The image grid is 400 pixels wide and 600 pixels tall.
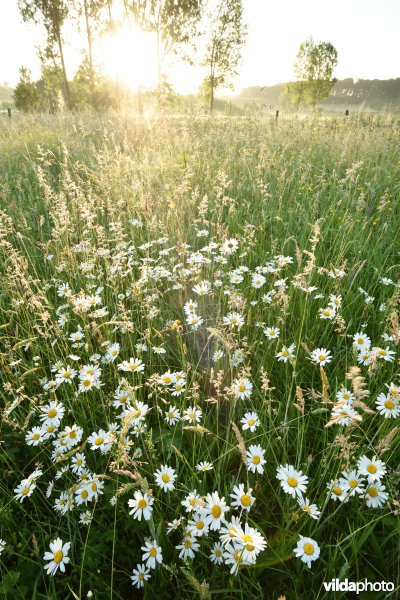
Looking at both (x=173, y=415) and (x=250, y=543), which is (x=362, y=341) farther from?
(x=250, y=543)

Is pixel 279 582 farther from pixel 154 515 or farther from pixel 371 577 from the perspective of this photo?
pixel 154 515

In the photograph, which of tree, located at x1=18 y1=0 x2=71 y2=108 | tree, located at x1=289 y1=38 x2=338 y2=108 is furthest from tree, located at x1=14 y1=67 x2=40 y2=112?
tree, located at x1=289 y1=38 x2=338 y2=108

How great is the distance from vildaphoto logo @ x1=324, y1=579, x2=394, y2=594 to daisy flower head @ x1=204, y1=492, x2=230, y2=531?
1.26 feet

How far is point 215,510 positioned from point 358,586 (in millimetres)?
518

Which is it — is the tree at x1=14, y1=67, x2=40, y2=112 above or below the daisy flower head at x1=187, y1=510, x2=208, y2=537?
above

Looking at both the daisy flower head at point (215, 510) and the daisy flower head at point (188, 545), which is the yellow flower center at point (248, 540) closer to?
the daisy flower head at point (215, 510)

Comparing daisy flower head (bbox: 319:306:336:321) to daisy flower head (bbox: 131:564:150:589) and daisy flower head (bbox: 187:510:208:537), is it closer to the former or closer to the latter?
daisy flower head (bbox: 187:510:208:537)

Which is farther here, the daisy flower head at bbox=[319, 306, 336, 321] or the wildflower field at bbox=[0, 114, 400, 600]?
the daisy flower head at bbox=[319, 306, 336, 321]

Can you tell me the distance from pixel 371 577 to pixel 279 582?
1.00ft

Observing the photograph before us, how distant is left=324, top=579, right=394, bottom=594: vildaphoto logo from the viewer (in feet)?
3.41

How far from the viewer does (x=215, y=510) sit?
1079mm

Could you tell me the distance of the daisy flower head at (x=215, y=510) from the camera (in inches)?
40.8

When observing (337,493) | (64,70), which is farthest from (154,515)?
(64,70)

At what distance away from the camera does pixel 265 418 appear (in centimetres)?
151
